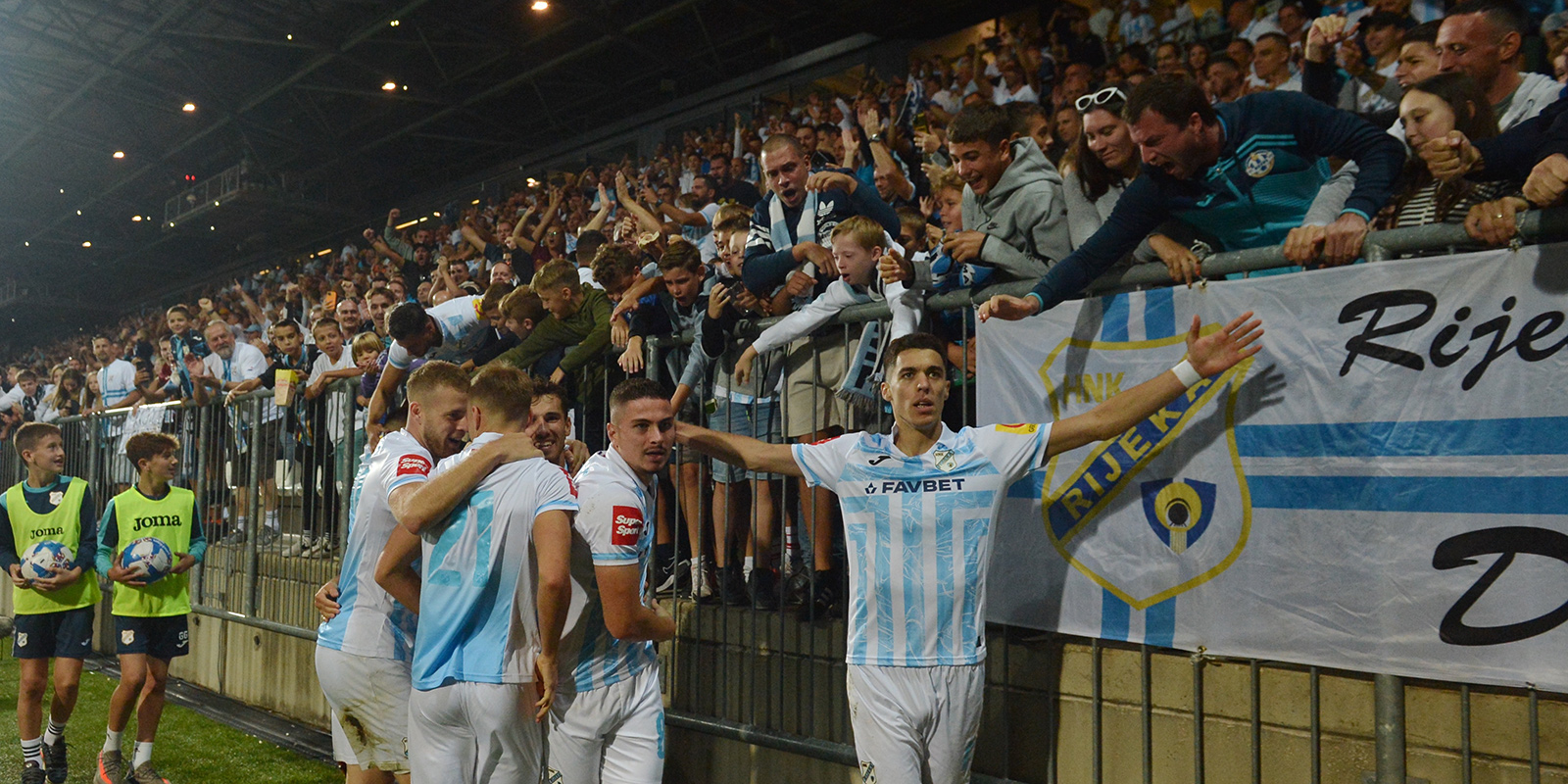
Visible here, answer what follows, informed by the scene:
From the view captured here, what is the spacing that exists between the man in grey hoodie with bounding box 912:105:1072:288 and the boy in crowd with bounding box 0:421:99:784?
20.9ft

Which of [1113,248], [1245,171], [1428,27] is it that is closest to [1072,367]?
[1113,248]

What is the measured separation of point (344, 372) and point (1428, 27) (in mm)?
7427

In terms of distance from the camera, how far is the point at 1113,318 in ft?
A: 13.1

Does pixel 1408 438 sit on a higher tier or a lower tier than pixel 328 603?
higher

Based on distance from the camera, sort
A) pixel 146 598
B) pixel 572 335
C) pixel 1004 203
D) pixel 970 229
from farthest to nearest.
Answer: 1. pixel 146 598
2. pixel 572 335
3. pixel 970 229
4. pixel 1004 203

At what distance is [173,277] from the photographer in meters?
39.8

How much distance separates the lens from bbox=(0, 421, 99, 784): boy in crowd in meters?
6.74

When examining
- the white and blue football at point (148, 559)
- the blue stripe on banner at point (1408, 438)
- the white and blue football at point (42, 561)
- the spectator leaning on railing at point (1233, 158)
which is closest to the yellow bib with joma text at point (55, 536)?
the white and blue football at point (42, 561)

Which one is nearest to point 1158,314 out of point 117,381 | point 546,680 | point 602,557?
point 602,557

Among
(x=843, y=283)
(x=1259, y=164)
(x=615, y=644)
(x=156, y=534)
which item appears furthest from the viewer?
(x=156, y=534)

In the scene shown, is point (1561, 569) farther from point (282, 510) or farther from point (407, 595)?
point (282, 510)

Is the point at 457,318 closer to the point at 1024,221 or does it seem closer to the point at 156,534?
the point at 156,534

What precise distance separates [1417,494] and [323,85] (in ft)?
74.5

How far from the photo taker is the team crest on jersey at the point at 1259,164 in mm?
3682
